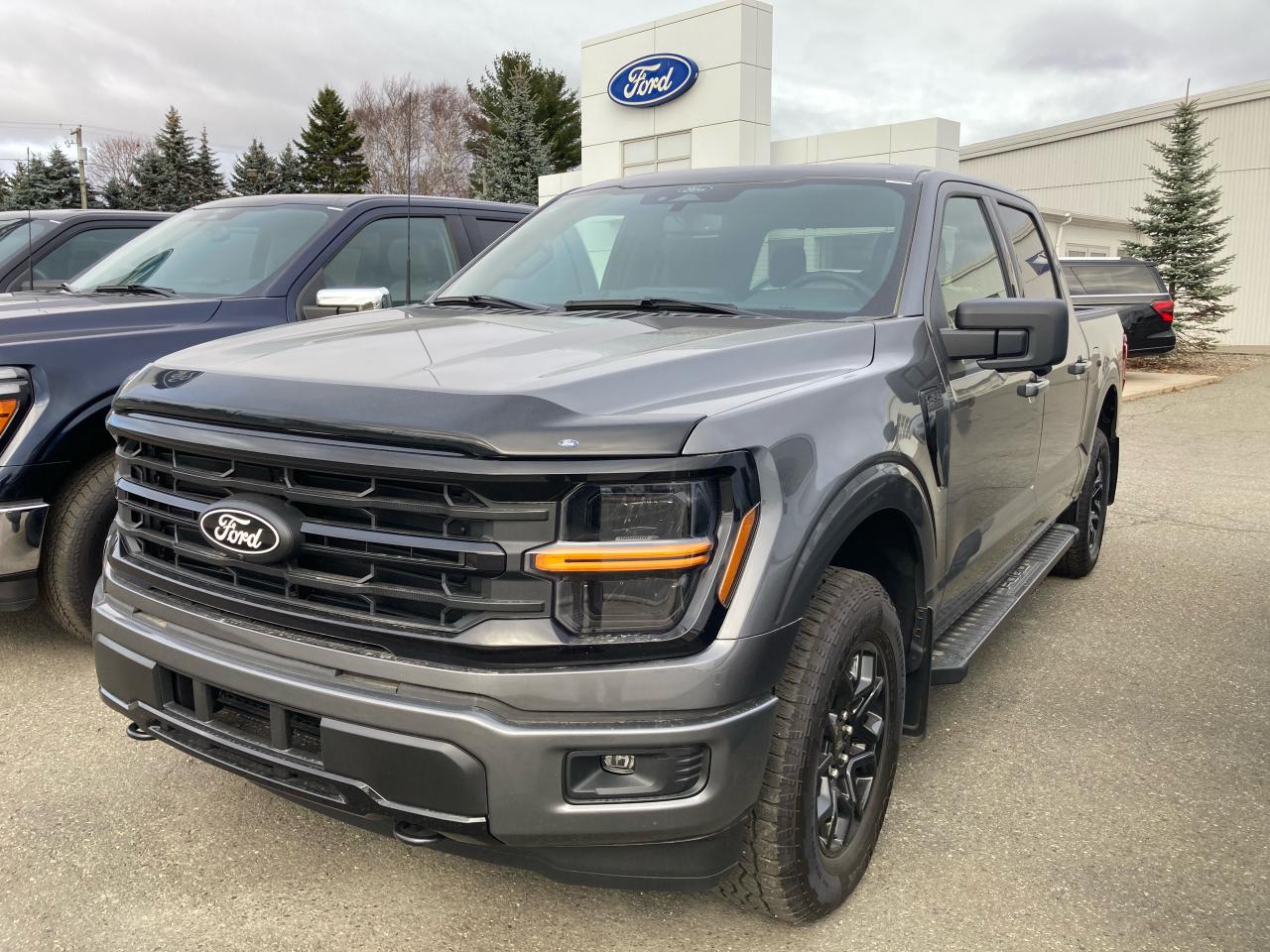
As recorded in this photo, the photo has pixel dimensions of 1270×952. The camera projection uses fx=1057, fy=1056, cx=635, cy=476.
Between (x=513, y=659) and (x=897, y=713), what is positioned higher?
(x=513, y=659)

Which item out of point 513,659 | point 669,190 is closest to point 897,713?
point 513,659

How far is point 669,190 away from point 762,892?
2395mm

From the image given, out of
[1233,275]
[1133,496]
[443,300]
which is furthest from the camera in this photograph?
[1233,275]

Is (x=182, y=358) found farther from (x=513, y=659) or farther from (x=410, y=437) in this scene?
(x=513, y=659)

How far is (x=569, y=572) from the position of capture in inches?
75.9

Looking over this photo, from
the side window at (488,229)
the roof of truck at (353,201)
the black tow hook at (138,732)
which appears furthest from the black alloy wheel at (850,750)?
the side window at (488,229)

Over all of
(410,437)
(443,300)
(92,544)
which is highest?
(443,300)

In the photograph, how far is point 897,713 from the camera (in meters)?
2.74

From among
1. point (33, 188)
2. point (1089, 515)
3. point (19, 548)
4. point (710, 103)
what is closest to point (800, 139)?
point (710, 103)

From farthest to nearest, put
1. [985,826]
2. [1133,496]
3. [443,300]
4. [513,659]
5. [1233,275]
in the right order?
[1233,275] < [1133,496] < [443,300] < [985,826] < [513,659]

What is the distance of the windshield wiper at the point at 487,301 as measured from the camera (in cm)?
334

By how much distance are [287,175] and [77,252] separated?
42.8m

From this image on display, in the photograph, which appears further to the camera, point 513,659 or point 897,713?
point 897,713

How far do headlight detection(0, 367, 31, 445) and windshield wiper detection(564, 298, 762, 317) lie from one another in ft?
6.34
